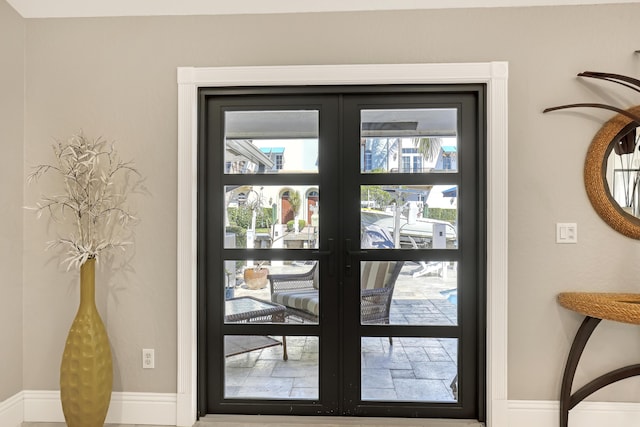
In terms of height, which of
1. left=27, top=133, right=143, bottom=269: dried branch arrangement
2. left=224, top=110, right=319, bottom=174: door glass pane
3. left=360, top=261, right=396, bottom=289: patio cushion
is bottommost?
left=360, top=261, right=396, bottom=289: patio cushion

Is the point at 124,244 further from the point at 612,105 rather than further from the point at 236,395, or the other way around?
the point at 612,105

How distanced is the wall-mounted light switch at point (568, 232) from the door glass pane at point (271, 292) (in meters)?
1.36

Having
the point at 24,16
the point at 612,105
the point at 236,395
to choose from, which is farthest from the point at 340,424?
the point at 24,16

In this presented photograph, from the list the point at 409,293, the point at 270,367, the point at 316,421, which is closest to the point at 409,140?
the point at 409,293

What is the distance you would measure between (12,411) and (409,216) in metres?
2.49

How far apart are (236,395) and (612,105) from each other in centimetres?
267

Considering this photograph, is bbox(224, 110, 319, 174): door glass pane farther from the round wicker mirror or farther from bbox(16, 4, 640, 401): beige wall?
the round wicker mirror

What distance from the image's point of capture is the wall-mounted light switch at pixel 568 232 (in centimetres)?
210

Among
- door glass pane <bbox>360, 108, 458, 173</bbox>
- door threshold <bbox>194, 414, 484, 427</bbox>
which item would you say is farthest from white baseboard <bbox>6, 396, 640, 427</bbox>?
door glass pane <bbox>360, 108, 458, 173</bbox>

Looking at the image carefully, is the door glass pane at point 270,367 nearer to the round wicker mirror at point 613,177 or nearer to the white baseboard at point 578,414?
the white baseboard at point 578,414

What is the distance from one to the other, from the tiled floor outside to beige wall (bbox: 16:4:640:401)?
13.8 inches

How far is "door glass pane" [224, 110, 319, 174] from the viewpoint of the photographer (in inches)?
90.3

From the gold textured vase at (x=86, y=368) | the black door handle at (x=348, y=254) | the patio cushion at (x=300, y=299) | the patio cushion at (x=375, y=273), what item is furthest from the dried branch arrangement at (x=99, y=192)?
the patio cushion at (x=375, y=273)

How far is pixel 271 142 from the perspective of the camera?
231cm
